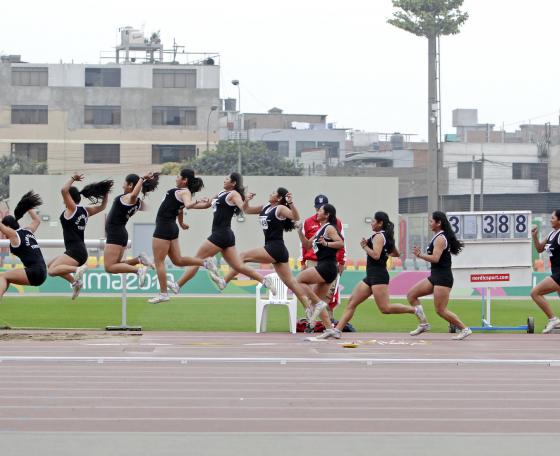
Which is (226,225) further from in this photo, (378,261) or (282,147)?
(282,147)

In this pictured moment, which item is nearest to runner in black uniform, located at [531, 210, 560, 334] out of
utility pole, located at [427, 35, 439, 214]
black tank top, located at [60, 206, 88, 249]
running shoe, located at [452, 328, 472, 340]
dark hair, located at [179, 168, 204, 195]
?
running shoe, located at [452, 328, 472, 340]

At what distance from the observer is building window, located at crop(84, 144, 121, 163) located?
289ft

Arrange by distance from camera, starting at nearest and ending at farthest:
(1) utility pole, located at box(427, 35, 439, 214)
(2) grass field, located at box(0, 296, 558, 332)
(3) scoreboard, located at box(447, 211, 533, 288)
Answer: (3) scoreboard, located at box(447, 211, 533, 288) → (2) grass field, located at box(0, 296, 558, 332) → (1) utility pole, located at box(427, 35, 439, 214)

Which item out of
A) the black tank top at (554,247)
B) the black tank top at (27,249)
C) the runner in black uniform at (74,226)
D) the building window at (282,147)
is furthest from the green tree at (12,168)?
the black tank top at (554,247)

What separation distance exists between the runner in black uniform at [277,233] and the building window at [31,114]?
71.3 metres

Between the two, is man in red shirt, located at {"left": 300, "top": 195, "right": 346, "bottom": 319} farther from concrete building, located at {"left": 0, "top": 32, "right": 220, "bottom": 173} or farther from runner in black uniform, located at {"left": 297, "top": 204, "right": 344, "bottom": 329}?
concrete building, located at {"left": 0, "top": 32, "right": 220, "bottom": 173}

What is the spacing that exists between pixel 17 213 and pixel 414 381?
8204mm

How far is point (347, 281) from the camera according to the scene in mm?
35906

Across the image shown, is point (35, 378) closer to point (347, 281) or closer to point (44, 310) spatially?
point (44, 310)

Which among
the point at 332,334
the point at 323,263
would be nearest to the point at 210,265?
the point at 323,263

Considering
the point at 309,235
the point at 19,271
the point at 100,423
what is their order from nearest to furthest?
the point at 100,423
the point at 19,271
the point at 309,235

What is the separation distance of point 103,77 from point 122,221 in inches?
2855

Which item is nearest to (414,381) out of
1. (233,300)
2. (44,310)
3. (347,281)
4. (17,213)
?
(17,213)

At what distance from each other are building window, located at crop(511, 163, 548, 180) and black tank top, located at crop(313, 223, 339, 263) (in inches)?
2961
